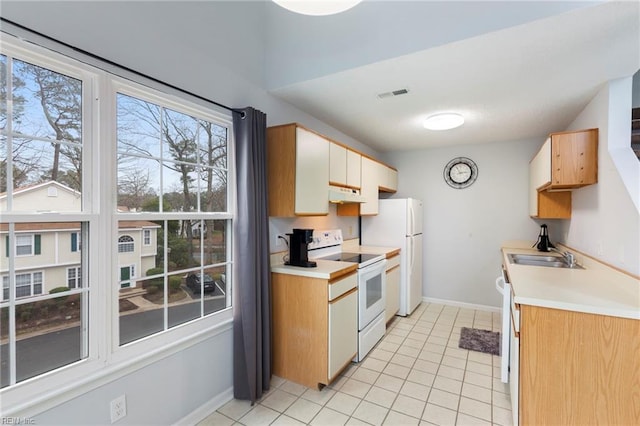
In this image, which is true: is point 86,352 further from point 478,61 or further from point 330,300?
point 478,61

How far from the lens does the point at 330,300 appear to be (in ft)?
7.68

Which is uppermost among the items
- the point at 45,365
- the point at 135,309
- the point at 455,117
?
the point at 455,117

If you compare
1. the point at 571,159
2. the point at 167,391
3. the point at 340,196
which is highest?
the point at 571,159

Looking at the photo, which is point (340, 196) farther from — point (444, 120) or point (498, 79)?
point (498, 79)

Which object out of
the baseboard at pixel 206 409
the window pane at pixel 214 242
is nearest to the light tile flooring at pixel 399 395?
the baseboard at pixel 206 409

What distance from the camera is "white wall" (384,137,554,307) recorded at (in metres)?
4.16

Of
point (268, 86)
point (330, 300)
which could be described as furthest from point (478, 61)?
point (330, 300)

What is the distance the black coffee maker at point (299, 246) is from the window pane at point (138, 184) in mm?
1132

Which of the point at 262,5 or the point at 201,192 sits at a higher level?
the point at 262,5

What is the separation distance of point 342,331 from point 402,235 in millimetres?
1863

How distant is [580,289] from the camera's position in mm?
1757

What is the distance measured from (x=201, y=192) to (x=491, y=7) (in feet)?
7.02

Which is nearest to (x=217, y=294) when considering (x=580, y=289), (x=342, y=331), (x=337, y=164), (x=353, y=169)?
→ (x=342, y=331)

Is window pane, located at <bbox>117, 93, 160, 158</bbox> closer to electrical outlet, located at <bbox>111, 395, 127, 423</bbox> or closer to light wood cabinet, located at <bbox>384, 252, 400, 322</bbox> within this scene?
electrical outlet, located at <bbox>111, 395, 127, 423</bbox>
